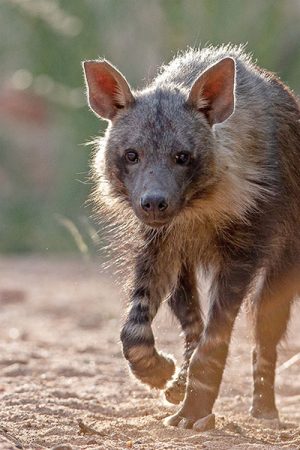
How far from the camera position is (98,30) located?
14125 millimetres

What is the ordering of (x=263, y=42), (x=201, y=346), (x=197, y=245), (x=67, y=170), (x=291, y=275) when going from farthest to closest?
(x=67, y=170), (x=263, y=42), (x=291, y=275), (x=197, y=245), (x=201, y=346)

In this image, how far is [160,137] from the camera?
569 cm

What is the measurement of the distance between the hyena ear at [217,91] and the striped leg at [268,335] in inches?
47.8

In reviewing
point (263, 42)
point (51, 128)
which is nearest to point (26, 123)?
point (51, 128)

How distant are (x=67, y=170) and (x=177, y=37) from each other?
221 centimetres

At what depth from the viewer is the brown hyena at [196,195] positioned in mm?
5672

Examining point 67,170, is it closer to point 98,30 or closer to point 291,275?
point 98,30

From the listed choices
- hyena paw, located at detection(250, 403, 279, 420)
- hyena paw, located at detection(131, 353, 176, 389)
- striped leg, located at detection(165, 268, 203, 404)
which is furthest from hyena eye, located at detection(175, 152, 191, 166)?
hyena paw, located at detection(250, 403, 279, 420)

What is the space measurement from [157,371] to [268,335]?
987mm

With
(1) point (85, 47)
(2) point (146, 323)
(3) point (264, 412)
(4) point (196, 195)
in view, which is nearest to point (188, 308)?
(2) point (146, 323)

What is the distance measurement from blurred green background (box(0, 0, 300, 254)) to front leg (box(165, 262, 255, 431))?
293 inches

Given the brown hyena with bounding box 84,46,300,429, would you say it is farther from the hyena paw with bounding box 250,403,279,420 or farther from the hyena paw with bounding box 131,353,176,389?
the hyena paw with bounding box 250,403,279,420

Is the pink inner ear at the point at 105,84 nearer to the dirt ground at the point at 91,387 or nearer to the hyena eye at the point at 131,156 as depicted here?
the hyena eye at the point at 131,156

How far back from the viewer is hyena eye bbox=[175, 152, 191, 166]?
564 centimetres
